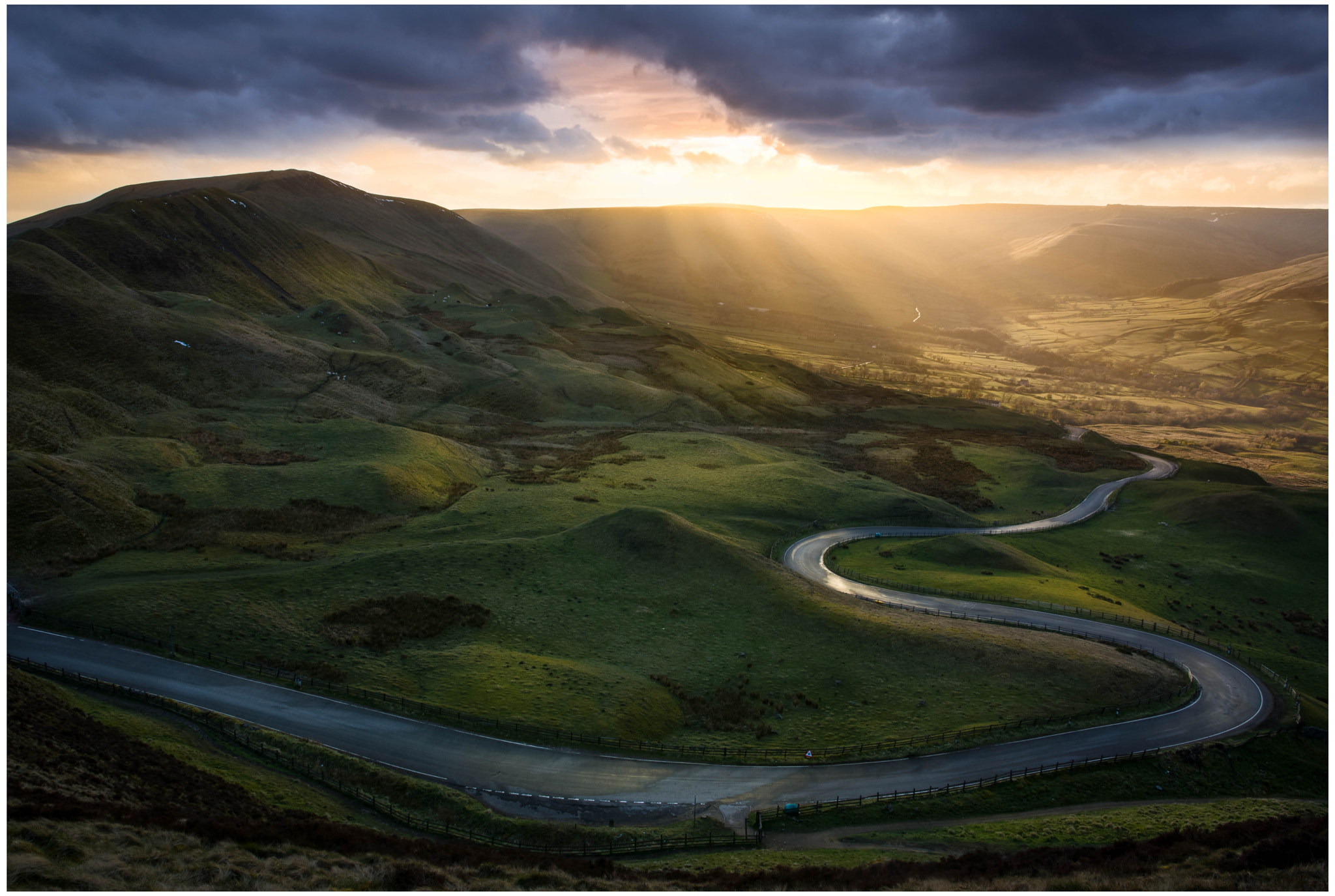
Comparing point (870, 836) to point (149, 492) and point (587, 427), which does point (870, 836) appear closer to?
point (149, 492)

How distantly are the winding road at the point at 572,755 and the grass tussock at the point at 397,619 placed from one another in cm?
812

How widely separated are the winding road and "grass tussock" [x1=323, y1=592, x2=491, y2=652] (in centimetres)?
812

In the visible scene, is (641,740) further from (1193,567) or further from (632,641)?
(1193,567)

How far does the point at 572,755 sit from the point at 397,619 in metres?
22.8

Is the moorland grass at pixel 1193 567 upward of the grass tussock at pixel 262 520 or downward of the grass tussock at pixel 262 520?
downward

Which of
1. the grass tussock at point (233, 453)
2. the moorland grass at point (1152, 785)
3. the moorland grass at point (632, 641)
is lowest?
the moorland grass at point (1152, 785)

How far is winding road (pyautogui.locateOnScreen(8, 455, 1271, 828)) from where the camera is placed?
1662 inches

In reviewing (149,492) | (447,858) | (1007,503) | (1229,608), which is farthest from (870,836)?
(1007,503)

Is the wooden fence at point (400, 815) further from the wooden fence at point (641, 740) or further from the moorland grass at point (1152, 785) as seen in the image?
the wooden fence at point (641, 740)

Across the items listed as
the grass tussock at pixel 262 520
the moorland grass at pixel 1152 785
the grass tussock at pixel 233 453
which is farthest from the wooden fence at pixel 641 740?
the grass tussock at pixel 233 453

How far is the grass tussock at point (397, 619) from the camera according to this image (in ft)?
190

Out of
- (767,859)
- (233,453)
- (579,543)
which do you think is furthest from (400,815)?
(233,453)

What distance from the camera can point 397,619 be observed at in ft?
201

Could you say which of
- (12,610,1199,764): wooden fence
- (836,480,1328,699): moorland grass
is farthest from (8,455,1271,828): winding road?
(836,480,1328,699): moorland grass
